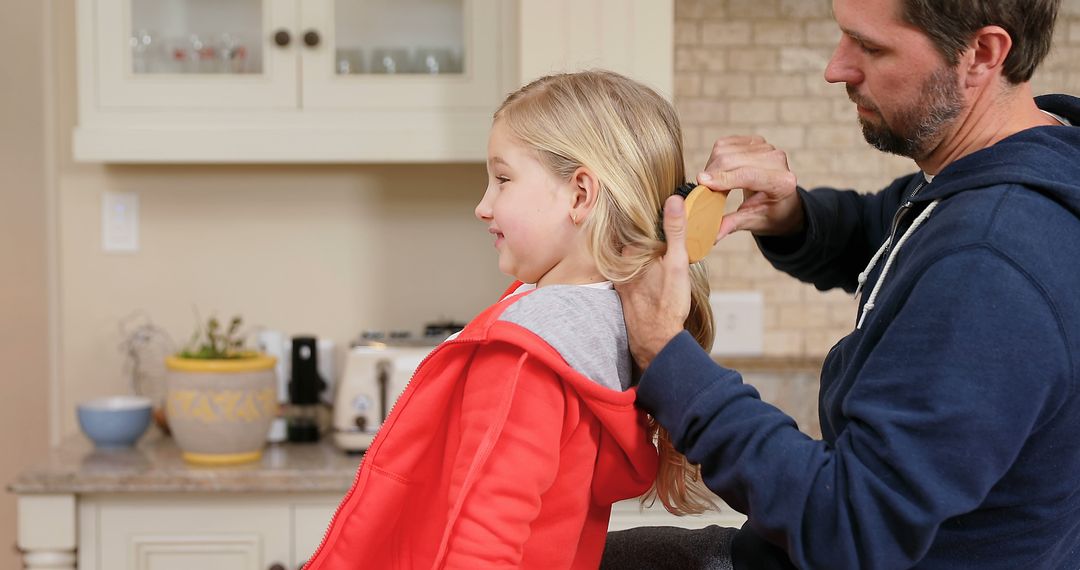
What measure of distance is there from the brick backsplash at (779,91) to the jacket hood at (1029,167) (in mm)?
1639

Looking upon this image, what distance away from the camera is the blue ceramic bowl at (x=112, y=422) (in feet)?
8.10

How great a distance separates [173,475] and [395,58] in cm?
104

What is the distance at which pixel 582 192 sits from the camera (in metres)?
1.24

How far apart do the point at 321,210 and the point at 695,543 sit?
1693 mm

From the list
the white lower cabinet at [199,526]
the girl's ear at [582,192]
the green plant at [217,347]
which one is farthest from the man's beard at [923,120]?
the green plant at [217,347]

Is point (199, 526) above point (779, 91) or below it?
below

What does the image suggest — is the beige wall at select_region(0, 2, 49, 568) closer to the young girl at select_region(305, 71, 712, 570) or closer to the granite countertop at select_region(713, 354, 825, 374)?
the granite countertop at select_region(713, 354, 825, 374)

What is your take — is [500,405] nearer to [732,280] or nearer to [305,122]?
[305,122]

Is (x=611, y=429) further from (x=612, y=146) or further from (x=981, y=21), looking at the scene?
(x=981, y=21)

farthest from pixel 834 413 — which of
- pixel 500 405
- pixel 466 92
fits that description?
pixel 466 92

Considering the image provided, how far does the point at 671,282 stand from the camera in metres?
1.19

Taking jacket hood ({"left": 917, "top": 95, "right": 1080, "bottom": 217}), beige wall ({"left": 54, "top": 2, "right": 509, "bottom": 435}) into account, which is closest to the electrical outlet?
beige wall ({"left": 54, "top": 2, "right": 509, "bottom": 435})

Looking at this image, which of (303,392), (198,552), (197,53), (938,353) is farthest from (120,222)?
(938,353)

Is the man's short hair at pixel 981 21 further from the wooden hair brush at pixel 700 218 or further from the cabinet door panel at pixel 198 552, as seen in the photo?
the cabinet door panel at pixel 198 552
